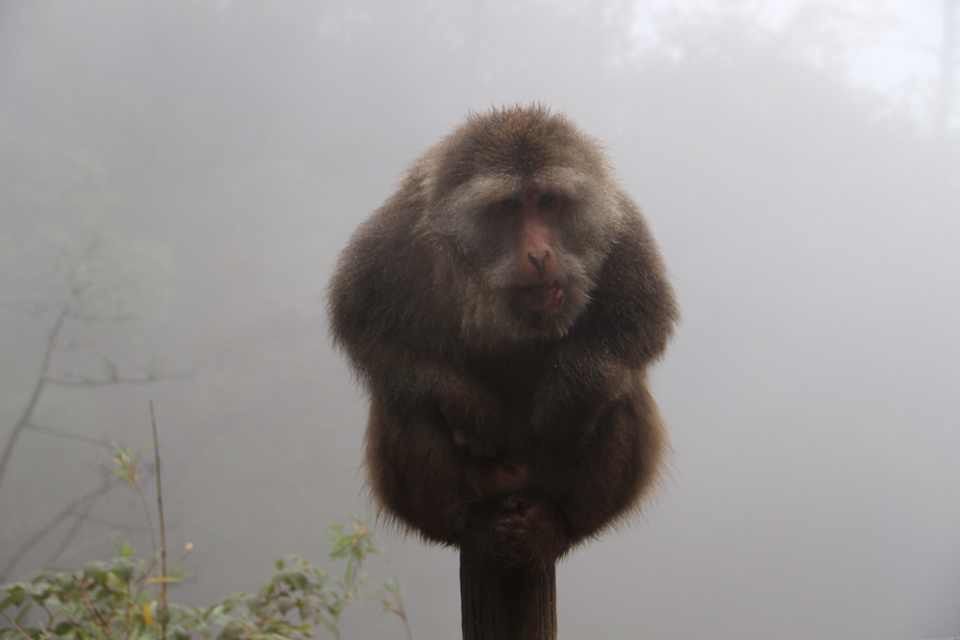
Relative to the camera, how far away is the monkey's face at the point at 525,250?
8.50 feet

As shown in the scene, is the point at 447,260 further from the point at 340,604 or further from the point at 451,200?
the point at 340,604

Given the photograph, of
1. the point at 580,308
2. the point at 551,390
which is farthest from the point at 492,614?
the point at 580,308

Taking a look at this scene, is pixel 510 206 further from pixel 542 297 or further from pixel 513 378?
pixel 513 378

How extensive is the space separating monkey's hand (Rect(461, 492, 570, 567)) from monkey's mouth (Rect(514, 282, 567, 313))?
605 millimetres

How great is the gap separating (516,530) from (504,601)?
30 centimetres

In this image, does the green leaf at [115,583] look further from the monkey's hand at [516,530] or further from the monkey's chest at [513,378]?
the monkey's chest at [513,378]

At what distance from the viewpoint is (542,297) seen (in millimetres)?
2584

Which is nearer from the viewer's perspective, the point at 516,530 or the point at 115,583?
the point at 115,583

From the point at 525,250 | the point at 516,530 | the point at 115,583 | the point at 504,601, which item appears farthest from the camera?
the point at 504,601

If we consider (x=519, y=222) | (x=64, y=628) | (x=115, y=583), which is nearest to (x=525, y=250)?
(x=519, y=222)

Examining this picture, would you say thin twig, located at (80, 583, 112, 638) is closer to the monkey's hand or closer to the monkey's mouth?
the monkey's hand

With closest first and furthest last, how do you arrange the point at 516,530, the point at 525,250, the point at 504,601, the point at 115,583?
the point at 115,583, the point at 525,250, the point at 516,530, the point at 504,601

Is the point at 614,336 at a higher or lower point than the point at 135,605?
higher

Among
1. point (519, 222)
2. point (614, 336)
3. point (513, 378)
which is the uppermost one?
point (519, 222)
